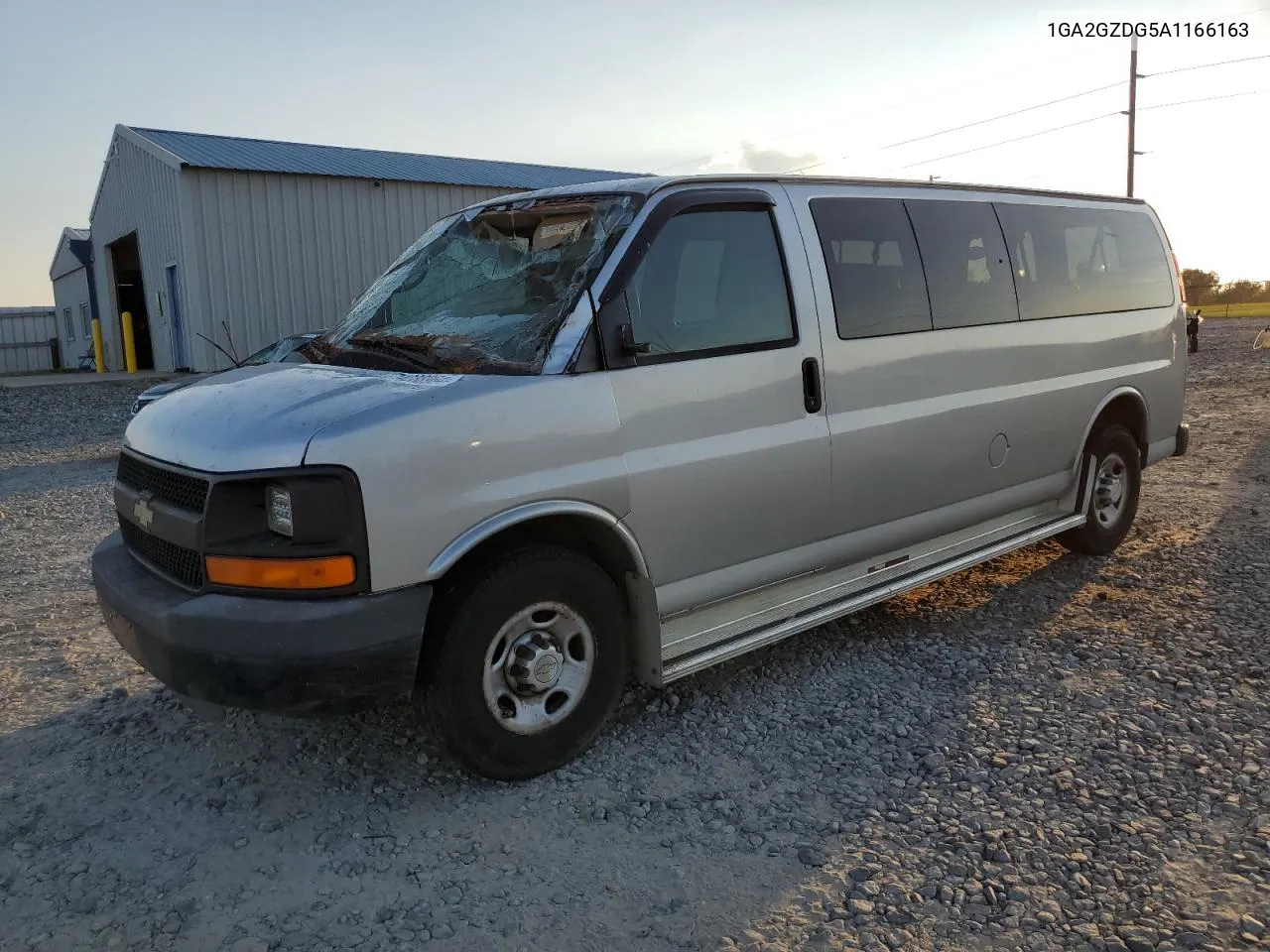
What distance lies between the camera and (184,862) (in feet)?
9.76

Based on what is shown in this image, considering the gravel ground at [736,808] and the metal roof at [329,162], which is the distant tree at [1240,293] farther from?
the gravel ground at [736,808]

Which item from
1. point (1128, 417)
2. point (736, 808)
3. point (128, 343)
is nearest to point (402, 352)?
point (736, 808)

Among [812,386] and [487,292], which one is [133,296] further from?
[812,386]

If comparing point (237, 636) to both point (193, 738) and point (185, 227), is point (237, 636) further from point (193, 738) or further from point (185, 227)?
point (185, 227)

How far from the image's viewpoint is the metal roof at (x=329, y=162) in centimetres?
1898

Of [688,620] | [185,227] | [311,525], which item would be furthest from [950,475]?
[185,227]

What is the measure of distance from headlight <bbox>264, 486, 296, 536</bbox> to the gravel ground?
100cm

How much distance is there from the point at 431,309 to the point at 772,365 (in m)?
1.42

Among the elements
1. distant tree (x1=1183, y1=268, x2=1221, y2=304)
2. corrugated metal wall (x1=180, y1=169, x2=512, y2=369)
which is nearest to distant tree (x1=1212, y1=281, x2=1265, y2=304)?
distant tree (x1=1183, y1=268, x2=1221, y2=304)

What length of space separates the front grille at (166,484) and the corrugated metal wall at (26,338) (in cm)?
3462

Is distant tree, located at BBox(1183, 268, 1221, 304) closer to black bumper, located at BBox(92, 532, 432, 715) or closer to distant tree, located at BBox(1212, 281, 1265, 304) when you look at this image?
distant tree, located at BBox(1212, 281, 1265, 304)

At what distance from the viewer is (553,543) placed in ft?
11.3

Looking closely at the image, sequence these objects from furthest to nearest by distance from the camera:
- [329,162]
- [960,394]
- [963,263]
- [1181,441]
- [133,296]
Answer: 1. [133,296]
2. [329,162]
3. [1181,441]
4. [963,263]
5. [960,394]

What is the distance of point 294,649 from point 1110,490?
5030 mm
